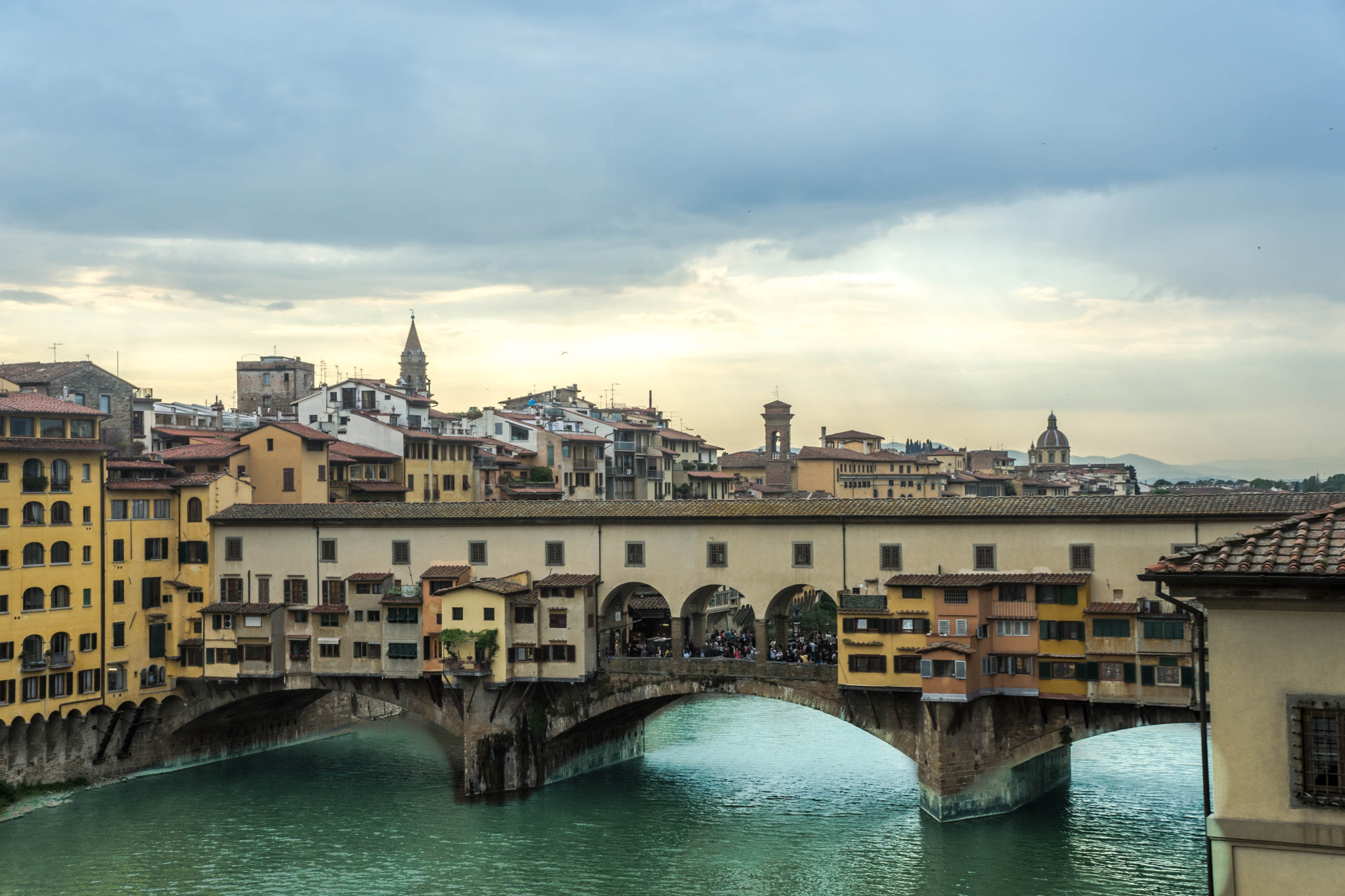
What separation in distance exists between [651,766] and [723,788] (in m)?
5.01

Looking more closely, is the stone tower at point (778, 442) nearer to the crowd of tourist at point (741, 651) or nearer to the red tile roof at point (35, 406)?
the crowd of tourist at point (741, 651)

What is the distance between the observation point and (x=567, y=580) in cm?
4409

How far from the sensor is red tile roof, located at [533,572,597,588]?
43.7 metres

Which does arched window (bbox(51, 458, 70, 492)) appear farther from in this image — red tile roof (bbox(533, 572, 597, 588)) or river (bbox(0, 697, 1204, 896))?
red tile roof (bbox(533, 572, 597, 588))

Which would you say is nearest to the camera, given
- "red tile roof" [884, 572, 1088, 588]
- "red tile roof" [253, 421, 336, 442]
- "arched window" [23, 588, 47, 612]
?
"red tile roof" [884, 572, 1088, 588]

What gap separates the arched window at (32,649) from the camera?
4334cm

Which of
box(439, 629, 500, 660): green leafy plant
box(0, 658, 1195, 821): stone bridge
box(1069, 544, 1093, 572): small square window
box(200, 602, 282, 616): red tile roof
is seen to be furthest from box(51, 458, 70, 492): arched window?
box(1069, 544, 1093, 572): small square window

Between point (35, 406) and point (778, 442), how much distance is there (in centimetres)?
5596

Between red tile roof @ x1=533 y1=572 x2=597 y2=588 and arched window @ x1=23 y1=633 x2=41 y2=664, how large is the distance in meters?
16.6

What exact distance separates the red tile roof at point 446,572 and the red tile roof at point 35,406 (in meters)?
12.7

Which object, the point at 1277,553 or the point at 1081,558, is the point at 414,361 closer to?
the point at 1081,558

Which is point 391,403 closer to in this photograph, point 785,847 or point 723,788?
point 723,788

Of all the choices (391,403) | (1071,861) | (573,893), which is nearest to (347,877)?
(573,893)

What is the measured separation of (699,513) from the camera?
143ft
